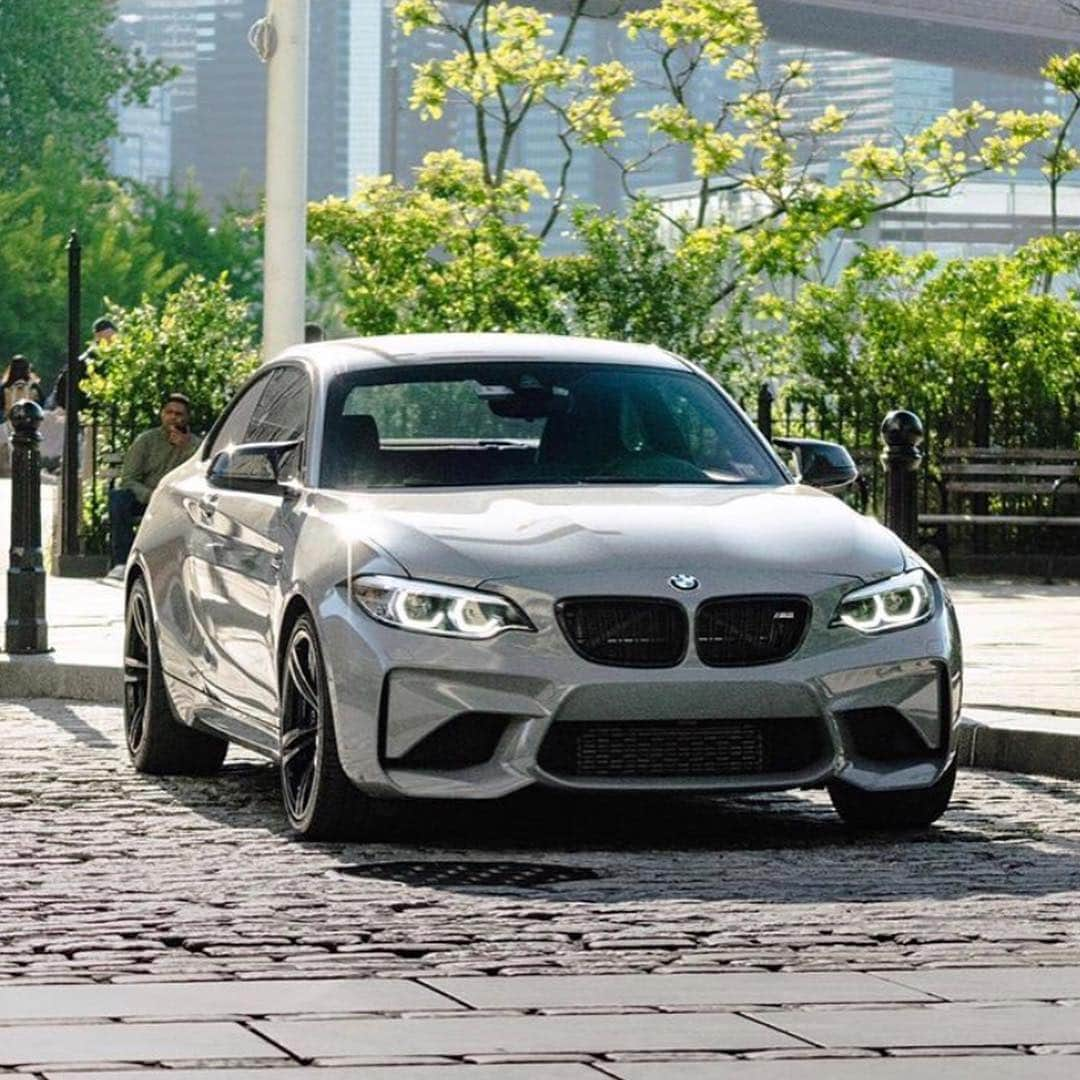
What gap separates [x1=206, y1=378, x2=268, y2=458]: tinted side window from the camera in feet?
36.6

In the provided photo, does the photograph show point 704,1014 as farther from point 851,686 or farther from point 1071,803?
point 1071,803

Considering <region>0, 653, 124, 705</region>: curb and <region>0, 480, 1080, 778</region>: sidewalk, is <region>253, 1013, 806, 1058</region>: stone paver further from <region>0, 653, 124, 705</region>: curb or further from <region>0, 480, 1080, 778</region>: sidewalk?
<region>0, 653, 124, 705</region>: curb

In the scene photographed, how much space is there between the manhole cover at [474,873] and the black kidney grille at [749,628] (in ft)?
2.29

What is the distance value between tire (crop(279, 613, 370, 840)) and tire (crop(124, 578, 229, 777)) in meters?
1.51

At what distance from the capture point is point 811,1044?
598 centimetres

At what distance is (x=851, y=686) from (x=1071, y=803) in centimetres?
170

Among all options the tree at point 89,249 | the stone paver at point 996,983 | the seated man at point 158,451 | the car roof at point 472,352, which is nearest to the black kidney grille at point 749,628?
the car roof at point 472,352

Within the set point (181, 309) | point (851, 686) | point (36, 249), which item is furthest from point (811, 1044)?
point (36, 249)

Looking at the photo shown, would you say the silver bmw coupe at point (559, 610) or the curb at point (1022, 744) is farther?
the curb at point (1022, 744)

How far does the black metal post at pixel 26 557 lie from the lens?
1523cm

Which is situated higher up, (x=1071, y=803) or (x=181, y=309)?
(x=181, y=309)

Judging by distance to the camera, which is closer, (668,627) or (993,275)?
(668,627)

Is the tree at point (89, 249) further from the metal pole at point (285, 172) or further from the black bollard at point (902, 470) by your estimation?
the black bollard at point (902, 470)

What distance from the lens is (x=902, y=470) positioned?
1284cm
